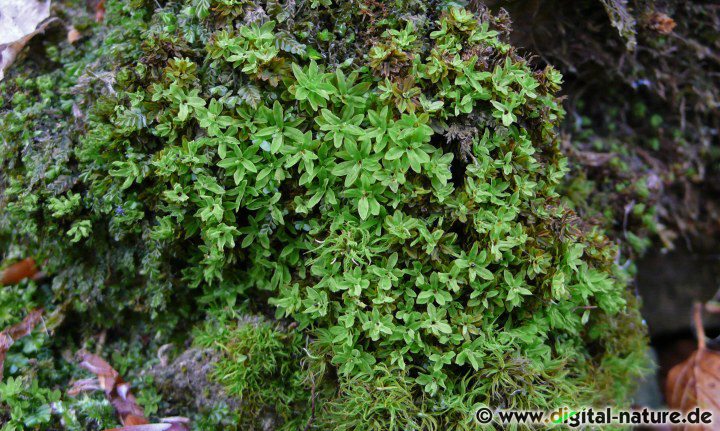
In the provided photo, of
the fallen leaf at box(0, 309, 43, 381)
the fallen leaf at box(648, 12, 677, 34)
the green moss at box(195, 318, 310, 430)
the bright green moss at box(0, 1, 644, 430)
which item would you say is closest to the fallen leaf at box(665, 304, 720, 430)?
the bright green moss at box(0, 1, 644, 430)

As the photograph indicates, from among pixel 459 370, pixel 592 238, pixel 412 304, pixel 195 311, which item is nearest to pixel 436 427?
pixel 459 370

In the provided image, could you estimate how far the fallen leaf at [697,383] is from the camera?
3.08 m

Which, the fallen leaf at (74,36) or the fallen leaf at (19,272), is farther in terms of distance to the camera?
the fallen leaf at (74,36)

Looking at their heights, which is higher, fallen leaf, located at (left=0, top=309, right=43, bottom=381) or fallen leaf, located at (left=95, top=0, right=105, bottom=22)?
fallen leaf, located at (left=95, top=0, right=105, bottom=22)

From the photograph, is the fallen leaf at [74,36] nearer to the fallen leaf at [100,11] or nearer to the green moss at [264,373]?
the fallen leaf at [100,11]

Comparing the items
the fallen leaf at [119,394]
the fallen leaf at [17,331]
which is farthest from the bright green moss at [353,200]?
the fallen leaf at [17,331]

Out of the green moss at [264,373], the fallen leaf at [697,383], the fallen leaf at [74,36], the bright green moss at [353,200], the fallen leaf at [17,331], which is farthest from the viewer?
the fallen leaf at [74,36]

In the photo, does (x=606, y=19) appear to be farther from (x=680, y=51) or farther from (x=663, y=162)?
(x=663, y=162)

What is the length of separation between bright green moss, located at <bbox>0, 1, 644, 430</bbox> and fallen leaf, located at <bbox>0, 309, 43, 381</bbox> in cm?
57

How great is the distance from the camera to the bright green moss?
2.49 metres

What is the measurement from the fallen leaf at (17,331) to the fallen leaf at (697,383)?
154 inches

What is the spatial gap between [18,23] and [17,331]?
73.7 inches

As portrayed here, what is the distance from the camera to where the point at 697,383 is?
319 cm

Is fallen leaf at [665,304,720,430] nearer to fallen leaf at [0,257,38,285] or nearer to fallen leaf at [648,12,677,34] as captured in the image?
fallen leaf at [648,12,677,34]
